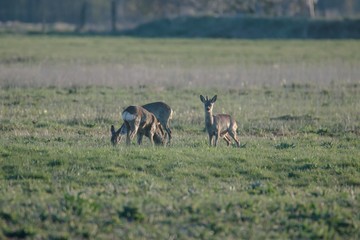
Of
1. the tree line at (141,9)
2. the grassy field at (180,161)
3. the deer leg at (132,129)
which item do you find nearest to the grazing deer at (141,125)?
the deer leg at (132,129)

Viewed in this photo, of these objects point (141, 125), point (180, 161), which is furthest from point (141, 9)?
point (180, 161)

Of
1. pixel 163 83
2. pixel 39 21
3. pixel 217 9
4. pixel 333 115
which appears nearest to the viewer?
pixel 333 115

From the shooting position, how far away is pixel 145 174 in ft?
Result: 45.4

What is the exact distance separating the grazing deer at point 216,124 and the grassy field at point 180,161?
1.53ft

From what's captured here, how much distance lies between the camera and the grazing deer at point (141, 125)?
1731 centimetres

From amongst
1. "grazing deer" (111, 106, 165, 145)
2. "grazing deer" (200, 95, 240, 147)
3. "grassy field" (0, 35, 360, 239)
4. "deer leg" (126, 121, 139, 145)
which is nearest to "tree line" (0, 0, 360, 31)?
"grassy field" (0, 35, 360, 239)

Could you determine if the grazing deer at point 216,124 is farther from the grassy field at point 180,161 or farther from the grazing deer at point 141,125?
the grazing deer at point 141,125

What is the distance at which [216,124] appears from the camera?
17734 mm

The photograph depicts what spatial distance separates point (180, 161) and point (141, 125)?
333cm

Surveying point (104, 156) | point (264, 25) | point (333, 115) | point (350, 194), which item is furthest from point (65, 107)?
point (264, 25)

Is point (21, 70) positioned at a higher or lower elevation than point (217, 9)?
lower

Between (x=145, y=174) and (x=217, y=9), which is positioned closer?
(x=145, y=174)

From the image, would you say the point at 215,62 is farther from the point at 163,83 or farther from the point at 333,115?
the point at 333,115

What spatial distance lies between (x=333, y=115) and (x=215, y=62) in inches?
814
